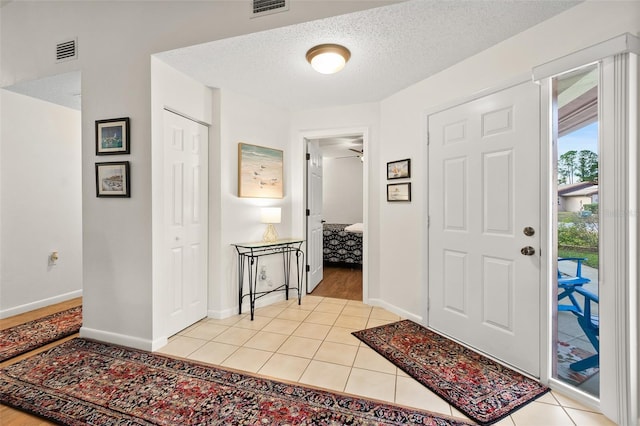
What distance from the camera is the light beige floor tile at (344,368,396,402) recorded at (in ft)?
6.01

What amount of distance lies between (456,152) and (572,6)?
43.7 inches

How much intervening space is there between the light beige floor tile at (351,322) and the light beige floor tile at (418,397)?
93 centimetres

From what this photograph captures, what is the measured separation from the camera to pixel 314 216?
13.7 ft

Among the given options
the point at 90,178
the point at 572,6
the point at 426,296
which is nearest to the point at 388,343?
the point at 426,296

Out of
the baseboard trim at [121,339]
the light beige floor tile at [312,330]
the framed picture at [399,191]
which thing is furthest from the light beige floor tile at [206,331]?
the framed picture at [399,191]

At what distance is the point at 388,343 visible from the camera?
2.50 m

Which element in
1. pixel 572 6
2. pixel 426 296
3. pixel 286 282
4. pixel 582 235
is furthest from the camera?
pixel 286 282

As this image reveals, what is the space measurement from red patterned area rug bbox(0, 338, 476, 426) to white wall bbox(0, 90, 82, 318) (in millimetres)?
1452

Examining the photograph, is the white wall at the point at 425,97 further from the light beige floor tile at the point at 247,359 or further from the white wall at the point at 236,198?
the light beige floor tile at the point at 247,359

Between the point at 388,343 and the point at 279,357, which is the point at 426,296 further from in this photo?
the point at 279,357

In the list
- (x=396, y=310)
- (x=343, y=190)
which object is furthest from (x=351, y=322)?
(x=343, y=190)

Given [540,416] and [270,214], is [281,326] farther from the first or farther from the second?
[540,416]

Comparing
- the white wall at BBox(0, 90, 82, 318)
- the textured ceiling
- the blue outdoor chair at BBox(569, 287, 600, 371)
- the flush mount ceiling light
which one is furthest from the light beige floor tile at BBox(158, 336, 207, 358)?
the blue outdoor chair at BBox(569, 287, 600, 371)

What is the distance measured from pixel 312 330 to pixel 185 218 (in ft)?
5.36
